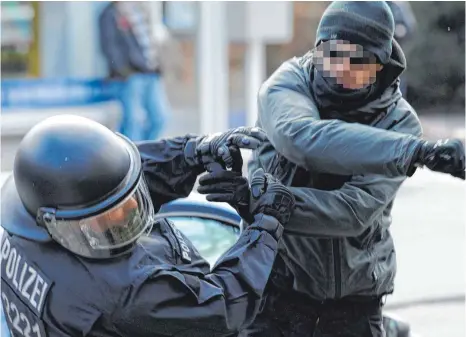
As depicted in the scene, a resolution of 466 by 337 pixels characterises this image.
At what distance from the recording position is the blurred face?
203 centimetres

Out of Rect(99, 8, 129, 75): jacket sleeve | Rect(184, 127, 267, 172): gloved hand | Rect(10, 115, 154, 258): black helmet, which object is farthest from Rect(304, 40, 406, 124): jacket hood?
Rect(99, 8, 129, 75): jacket sleeve

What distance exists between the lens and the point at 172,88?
40.8 feet

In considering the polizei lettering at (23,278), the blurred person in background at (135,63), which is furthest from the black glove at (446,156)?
the blurred person in background at (135,63)

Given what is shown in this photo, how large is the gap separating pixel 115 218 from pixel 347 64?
28.2 inches

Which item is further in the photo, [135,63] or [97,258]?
[135,63]

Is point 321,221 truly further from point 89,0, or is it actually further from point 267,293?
point 89,0

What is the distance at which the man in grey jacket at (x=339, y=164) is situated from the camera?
7.23 feet

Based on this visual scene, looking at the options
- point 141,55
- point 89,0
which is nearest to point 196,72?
point 89,0

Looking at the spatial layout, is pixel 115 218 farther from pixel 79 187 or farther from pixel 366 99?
pixel 366 99

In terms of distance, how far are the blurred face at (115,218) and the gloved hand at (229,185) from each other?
0.72ft

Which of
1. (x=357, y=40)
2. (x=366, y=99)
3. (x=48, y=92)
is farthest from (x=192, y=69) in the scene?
(x=357, y=40)

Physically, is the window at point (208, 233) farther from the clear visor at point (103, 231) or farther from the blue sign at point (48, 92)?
the blue sign at point (48, 92)

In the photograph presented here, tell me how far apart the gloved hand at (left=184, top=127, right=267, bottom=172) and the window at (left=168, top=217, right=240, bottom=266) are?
79 cm

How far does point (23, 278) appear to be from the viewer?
2.06m
